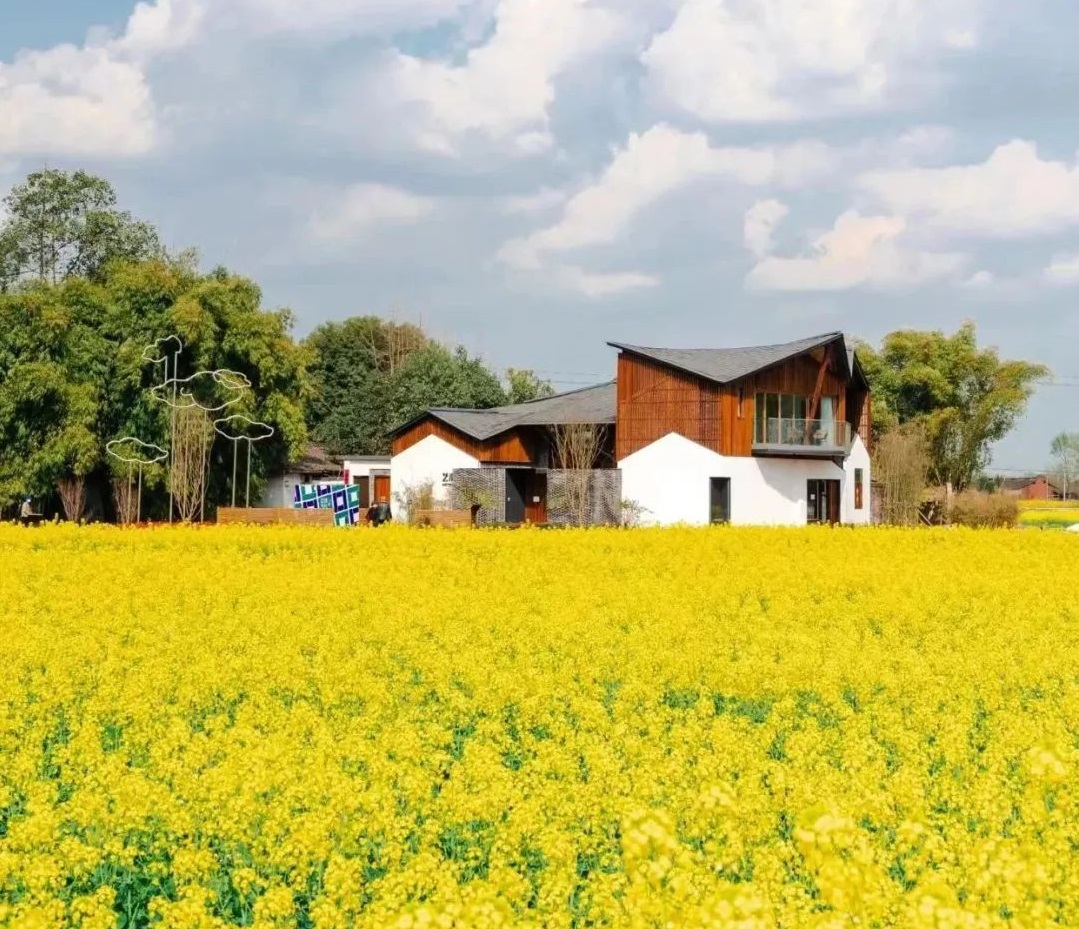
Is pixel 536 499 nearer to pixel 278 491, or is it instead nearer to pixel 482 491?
pixel 482 491

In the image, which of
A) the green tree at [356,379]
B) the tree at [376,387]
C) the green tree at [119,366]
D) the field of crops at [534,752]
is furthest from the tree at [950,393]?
the field of crops at [534,752]

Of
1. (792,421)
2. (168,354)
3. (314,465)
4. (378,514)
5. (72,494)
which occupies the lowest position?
(378,514)

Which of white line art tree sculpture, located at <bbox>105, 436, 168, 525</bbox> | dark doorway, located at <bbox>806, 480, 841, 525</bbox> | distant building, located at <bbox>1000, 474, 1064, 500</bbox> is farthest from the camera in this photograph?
distant building, located at <bbox>1000, 474, 1064, 500</bbox>

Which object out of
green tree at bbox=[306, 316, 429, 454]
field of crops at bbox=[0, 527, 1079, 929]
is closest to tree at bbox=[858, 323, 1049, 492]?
green tree at bbox=[306, 316, 429, 454]

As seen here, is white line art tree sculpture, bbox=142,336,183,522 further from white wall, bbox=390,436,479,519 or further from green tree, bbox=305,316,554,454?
green tree, bbox=305,316,554,454

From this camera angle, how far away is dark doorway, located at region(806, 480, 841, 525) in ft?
162

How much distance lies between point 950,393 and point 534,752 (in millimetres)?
62963

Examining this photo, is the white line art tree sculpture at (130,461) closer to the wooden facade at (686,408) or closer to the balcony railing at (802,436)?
the wooden facade at (686,408)

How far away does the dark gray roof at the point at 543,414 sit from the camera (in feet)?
→ 167

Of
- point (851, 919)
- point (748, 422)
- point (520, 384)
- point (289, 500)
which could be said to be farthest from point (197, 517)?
point (851, 919)

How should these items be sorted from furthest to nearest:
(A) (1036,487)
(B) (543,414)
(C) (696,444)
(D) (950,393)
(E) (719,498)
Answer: (A) (1036,487), (D) (950,393), (B) (543,414), (C) (696,444), (E) (719,498)

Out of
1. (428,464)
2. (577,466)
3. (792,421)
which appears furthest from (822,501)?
(428,464)

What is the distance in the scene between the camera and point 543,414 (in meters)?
52.3

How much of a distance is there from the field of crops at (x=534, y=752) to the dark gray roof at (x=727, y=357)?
2727 centimetres
